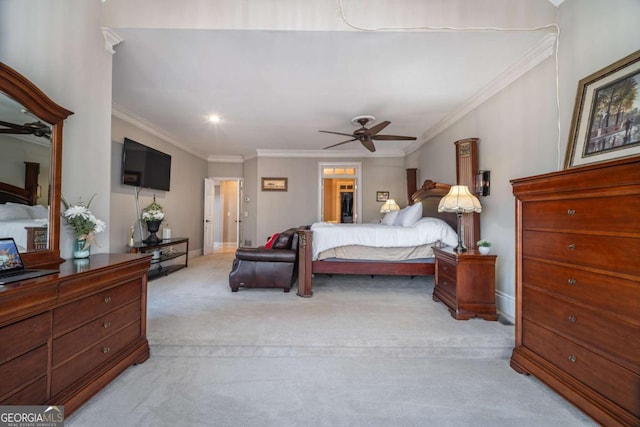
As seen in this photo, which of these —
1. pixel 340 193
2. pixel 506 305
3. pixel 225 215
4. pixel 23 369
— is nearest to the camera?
pixel 23 369

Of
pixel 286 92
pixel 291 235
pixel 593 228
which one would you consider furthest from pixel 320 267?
pixel 593 228

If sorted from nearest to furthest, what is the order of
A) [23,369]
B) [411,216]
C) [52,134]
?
1. [23,369]
2. [52,134]
3. [411,216]

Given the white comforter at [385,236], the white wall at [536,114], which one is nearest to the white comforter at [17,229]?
the white comforter at [385,236]

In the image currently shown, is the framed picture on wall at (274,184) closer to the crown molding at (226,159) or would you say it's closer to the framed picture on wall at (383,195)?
the crown molding at (226,159)

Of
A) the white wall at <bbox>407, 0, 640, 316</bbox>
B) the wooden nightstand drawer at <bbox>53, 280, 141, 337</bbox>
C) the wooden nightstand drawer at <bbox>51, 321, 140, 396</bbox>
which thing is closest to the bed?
the wooden nightstand drawer at <bbox>53, 280, 141, 337</bbox>

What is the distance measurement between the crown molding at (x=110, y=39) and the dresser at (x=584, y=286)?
11.3ft

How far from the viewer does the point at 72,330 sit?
1.44 m

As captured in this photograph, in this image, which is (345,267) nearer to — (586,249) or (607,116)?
(586,249)

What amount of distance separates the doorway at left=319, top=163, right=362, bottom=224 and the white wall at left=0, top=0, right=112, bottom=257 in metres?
4.75

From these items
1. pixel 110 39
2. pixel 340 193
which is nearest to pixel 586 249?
pixel 110 39

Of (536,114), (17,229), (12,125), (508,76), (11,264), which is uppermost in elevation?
(508,76)

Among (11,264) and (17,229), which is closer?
(11,264)

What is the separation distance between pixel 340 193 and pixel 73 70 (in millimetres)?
6444

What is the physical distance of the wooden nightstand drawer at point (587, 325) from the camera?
4.13ft
